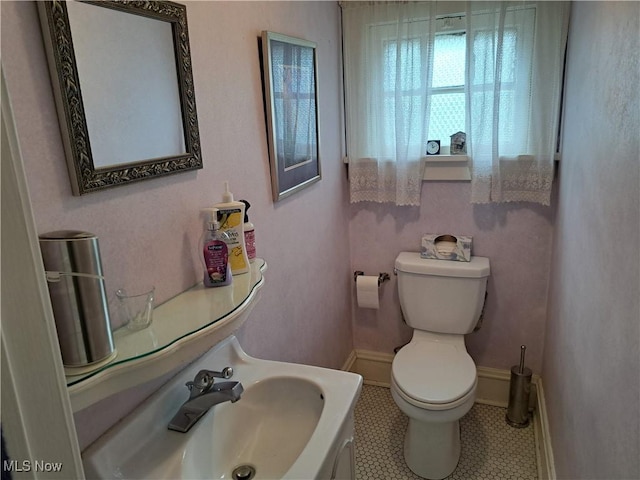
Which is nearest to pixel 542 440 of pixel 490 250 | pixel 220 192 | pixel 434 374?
pixel 434 374

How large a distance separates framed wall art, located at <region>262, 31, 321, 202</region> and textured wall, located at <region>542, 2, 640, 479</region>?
3.18ft

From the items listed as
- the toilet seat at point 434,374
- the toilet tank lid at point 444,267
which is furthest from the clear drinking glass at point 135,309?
the toilet tank lid at point 444,267

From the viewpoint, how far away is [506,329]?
7.86 feet

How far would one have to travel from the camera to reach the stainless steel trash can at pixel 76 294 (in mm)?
756

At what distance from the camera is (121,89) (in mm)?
972

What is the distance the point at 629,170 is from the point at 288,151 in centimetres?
106

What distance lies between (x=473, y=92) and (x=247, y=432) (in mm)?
1665

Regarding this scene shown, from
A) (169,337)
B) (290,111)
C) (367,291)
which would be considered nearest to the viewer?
(169,337)

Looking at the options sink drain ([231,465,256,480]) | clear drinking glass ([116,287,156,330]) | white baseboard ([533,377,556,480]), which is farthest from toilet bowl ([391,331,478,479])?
clear drinking glass ([116,287,156,330])

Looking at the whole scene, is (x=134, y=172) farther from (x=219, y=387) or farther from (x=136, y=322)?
(x=219, y=387)

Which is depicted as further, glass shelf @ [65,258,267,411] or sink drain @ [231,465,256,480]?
sink drain @ [231,465,256,480]

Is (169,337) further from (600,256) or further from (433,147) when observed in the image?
(433,147)

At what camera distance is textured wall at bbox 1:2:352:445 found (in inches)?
32.0

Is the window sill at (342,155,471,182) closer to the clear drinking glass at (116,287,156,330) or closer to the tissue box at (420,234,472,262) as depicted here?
the tissue box at (420,234,472,262)
